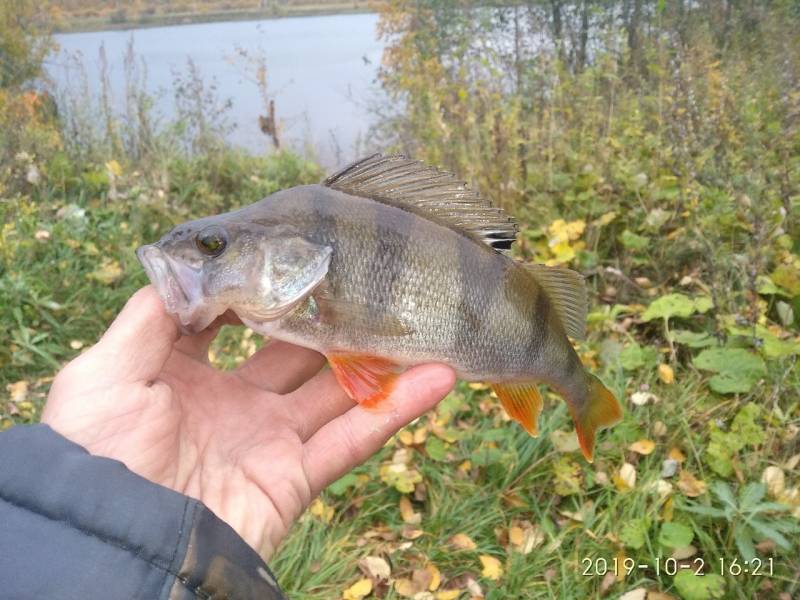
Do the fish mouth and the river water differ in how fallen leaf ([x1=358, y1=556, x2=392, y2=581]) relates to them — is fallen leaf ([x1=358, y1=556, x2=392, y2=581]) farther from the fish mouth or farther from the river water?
the river water

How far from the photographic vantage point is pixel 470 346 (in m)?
1.76

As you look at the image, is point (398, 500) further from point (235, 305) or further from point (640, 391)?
point (235, 305)

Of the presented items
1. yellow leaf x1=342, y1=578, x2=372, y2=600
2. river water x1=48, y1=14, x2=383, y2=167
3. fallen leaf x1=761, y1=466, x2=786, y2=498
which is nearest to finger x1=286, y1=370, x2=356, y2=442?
yellow leaf x1=342, y1=578, x2=372, y2=600

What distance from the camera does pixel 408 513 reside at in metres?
2.79

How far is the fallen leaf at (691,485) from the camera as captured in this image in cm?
243

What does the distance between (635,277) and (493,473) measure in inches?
61.7

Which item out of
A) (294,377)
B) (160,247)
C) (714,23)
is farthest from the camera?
(714,23)

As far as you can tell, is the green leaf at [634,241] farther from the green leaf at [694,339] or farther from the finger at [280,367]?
the finger at [280,367]

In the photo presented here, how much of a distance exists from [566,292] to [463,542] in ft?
4.04

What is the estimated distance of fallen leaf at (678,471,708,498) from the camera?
2.43 meters

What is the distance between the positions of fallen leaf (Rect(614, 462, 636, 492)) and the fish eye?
182cm

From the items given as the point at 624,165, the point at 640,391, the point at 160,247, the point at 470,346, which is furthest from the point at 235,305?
the point at 624,165
